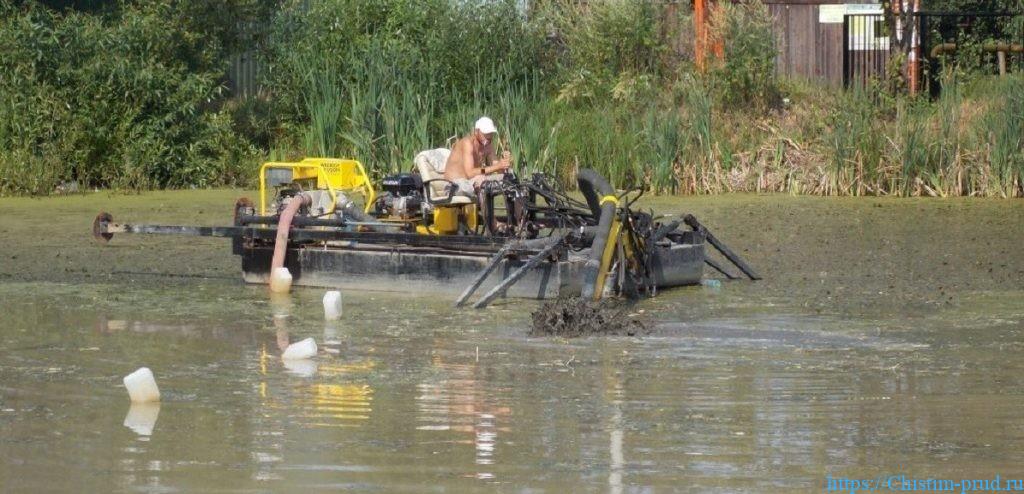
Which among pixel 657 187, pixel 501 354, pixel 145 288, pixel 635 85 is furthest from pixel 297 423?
pixel 635 85

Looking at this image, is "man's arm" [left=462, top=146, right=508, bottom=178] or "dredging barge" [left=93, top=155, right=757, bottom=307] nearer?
"dredging barge" [left=93, top=155, right=757, bottom=307]

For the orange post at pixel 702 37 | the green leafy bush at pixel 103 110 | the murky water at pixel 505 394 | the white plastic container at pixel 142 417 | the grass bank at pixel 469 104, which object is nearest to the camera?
the murky water at pixel 505 394

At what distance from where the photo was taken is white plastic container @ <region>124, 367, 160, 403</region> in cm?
825

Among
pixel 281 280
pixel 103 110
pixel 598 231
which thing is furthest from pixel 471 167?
pixel 103 110

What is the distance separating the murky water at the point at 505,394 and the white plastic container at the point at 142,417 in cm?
2

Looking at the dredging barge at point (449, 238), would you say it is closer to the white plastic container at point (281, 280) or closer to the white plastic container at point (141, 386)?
the white plastic container at point (281, 280)

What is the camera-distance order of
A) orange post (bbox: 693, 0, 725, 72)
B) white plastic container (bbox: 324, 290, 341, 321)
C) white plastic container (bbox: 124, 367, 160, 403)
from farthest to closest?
orange post (bbox: 693, 0, 725, 72) → white plastic container (bbox: 324, 290, 341, 321) → white plastic container (bbox: 124, 367, 160, 403)

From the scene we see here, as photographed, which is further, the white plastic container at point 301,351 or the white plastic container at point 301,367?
the white plastic container at point 301,351

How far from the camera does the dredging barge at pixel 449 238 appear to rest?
12.3 m

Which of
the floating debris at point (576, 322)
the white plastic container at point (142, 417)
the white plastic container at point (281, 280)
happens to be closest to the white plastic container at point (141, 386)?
the white plastic container at point (142, 417)

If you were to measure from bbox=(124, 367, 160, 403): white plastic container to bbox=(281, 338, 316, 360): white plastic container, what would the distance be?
1.46 metres

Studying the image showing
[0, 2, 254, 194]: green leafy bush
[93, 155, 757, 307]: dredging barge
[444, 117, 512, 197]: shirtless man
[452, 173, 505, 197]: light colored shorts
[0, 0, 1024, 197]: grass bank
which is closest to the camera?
[93, 155, 757, 307]: dredging barge

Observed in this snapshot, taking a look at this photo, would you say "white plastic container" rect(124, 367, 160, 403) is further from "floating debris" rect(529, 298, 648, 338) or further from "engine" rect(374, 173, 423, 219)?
"engine" rect(374, 173, 423, 219)

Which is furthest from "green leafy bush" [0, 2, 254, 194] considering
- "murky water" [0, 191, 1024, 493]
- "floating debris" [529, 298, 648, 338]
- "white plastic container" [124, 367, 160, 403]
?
"white plastic container" [124, 367, 160, 403]
